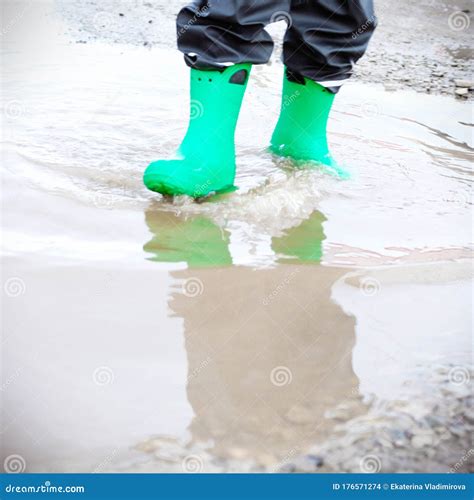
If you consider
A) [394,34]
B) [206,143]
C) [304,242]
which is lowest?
[394,34]

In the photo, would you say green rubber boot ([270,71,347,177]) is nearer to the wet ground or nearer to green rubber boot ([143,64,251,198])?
green rubber boot ([143,64,251,198])

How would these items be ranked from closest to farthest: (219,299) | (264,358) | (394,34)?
(264,358) < (219,299) < (394,34)

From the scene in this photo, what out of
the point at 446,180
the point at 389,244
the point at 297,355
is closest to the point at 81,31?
the point at 446,180

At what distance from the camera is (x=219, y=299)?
132 centimetres

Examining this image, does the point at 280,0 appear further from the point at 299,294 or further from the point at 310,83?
the point at 299,294

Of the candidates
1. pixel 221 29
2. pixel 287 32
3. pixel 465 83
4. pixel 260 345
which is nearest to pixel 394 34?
Answer: pixel 465 83

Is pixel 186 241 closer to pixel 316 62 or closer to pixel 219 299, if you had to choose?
pixel 219 299

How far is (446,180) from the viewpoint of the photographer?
6.68 feet

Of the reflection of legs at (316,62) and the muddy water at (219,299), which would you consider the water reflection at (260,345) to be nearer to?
the muddy water at (219,299)

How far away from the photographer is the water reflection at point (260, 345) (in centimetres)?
101

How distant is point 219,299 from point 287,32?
3.32 feet

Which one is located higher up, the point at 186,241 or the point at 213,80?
the point at 213,80

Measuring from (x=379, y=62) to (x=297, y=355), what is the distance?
2.58m

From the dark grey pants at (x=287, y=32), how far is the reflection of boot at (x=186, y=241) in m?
0.38
